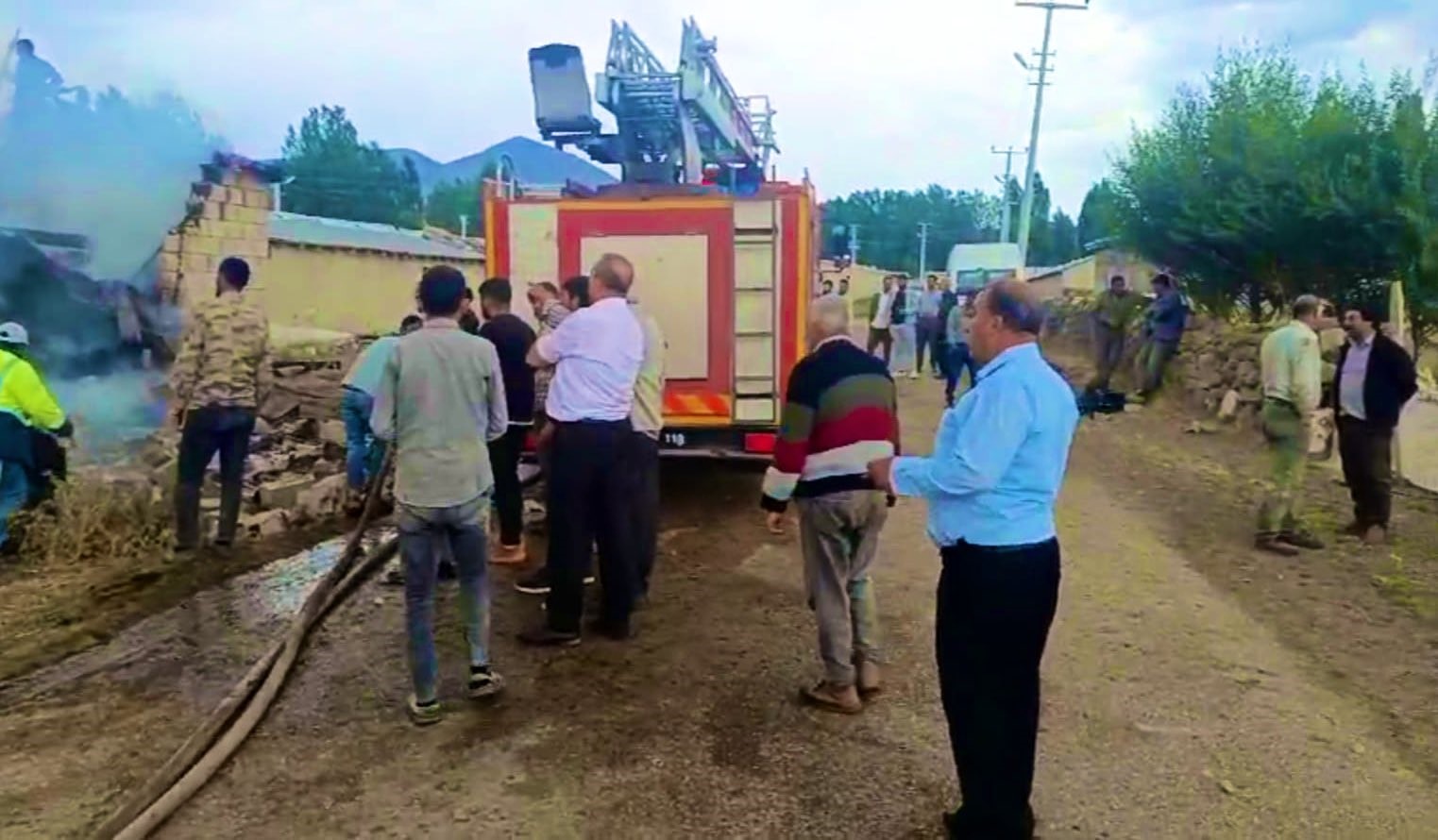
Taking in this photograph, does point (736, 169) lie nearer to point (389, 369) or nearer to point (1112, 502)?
point (1112, 502)

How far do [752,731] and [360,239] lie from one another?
2528 cm

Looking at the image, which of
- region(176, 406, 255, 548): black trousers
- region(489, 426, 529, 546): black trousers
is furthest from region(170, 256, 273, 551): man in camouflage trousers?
region(489, 426, 529, 546): black trousers

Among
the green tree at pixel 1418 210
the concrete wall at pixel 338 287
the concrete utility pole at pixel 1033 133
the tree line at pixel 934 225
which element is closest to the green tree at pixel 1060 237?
the tree line at pixel 934 225

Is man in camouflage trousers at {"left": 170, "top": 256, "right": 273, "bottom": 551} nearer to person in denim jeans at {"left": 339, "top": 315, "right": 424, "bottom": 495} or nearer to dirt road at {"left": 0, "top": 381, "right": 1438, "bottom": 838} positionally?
person in denim jeans at {"left": 339, "top": 315, "right": 424, "bottom": 495}

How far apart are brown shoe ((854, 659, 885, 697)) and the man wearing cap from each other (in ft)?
17.6

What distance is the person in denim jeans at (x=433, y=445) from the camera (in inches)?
185

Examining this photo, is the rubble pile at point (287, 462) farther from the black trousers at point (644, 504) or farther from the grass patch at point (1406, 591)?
the grass patch at point (1406, 591)

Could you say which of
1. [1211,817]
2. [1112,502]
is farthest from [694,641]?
[1112,502]

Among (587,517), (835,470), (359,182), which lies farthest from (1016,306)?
(359,182)

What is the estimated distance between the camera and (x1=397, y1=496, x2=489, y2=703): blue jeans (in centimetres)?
475

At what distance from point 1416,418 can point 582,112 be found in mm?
8957

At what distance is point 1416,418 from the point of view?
12344 millimetres

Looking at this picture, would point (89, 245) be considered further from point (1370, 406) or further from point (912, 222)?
point (912, 222)

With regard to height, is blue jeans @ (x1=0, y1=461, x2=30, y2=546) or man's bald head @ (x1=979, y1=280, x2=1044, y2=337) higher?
man's bald head @ (x1=979, y1=280, x2=1044, y2=337)
